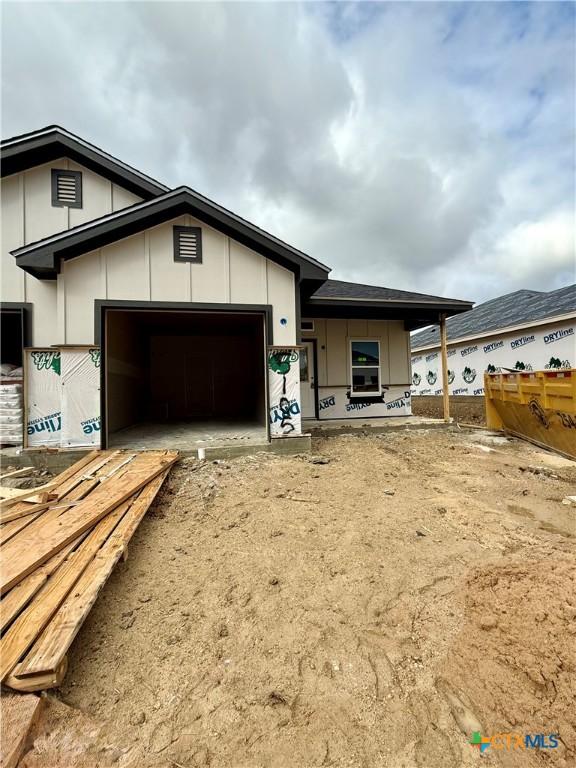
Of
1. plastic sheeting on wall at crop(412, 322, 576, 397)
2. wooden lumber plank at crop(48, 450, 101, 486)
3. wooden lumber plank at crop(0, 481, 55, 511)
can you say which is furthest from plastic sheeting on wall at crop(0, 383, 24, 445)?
plastic sheeting on wall at crop(412, 322, 576, 397)

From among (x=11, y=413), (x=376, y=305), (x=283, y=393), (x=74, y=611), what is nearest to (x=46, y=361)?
(x=11, y=413)

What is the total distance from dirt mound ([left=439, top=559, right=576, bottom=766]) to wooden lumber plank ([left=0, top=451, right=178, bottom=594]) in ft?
8.57

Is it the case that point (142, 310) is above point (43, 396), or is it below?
above

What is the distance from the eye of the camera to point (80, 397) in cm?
534

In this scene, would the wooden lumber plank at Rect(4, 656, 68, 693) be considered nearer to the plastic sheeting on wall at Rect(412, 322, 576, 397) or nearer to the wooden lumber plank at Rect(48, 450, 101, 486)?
the wooden lumber plank at Rect(48, 450, 101, 486)

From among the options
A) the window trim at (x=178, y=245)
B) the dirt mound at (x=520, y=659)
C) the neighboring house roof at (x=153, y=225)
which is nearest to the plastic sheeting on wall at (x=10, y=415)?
the neighboring house roof at (x=153, y=225)

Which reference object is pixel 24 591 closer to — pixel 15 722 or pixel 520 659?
pixel 15 722

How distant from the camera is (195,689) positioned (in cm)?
163

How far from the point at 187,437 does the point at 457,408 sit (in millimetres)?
11949

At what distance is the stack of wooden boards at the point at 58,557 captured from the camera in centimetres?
160

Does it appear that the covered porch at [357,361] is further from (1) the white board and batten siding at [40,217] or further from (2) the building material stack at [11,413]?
(2) the building material stack at [11,413]

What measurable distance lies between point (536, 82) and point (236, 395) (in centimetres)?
1216

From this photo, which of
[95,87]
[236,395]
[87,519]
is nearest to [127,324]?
[236,395]

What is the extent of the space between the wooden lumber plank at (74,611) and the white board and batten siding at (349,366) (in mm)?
7342
